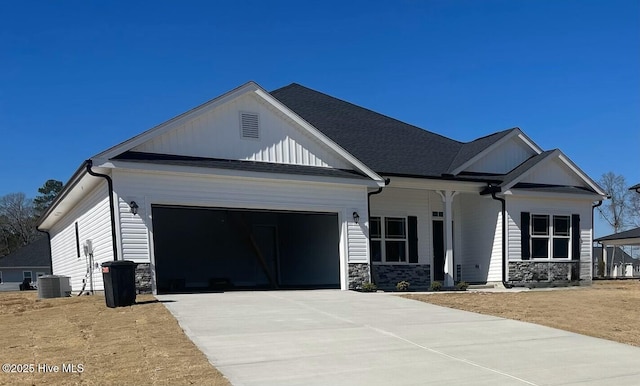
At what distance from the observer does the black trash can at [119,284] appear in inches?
394

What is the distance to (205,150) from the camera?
1317cm

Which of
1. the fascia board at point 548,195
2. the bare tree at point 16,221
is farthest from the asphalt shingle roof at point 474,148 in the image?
the bare tree at point 16,221

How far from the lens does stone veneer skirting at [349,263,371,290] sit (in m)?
14.6

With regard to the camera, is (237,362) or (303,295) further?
(303,295)

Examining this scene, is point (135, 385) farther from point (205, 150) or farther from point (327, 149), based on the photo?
point (327, 149)

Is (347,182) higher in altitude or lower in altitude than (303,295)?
higher

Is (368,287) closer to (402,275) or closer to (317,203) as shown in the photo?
(317,203)

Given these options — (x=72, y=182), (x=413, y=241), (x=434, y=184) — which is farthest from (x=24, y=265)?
(x=434, y=184)

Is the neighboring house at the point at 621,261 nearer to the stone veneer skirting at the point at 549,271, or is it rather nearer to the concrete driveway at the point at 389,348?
the stone veneer skirting at the point at 549,271

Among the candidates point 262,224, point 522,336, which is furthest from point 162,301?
point 262,224

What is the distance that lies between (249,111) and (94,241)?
5986 mm

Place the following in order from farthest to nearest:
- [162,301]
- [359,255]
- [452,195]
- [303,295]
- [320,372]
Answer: [452,195] < [359,255] < [303,295] < [162,301] < [320,372]

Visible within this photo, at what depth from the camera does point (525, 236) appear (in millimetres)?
17234

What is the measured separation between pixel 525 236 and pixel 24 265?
37.9 metres
